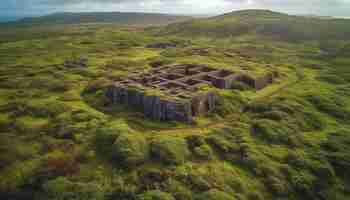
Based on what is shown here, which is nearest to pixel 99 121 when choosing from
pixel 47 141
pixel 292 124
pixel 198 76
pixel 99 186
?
pixel 47 141

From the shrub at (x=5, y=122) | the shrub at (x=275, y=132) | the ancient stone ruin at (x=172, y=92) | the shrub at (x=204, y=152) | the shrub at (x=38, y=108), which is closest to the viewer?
the shrub at (x=204, y=152)

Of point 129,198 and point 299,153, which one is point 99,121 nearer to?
point 129,198

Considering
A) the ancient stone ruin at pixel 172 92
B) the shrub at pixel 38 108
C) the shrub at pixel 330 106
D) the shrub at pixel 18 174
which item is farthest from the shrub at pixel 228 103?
the shrub at pixel 18 174

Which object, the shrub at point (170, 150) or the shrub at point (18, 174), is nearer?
the shrub at point (18, 174)

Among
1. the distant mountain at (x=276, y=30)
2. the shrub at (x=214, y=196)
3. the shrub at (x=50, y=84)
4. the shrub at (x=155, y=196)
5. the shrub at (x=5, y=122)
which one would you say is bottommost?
the shrub at (x=214, y=196)

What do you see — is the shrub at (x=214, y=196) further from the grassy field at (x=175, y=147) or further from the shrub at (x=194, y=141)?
the shrub at (x=194, y=141)

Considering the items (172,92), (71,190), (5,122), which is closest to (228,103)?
(172,92)

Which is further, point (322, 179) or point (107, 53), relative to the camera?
point (107, 53)
